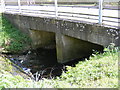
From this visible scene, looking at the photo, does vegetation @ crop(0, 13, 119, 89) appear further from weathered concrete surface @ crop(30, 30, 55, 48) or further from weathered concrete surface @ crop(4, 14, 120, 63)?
weathered concrete surface @ crop(30, 30, 55, 48)

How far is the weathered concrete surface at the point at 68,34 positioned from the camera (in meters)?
6.07

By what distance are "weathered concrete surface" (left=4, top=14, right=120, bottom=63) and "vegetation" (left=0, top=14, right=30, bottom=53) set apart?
0.38 m

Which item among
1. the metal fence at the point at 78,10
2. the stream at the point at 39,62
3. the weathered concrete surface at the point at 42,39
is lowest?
the stream at the point at 39,62

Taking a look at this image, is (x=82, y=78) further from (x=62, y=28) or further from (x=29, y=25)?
(x=29, y=25)

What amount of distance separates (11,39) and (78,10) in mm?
4454

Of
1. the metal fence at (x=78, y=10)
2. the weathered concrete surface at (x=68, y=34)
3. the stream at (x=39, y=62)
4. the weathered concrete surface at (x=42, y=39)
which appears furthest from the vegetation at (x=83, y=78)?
the weathered concrete surface at (x=42, y=39)

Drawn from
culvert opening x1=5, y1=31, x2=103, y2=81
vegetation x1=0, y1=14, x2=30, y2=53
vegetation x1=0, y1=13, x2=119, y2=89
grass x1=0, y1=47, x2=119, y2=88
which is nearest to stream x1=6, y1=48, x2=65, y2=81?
culvert opening x1=5, y1=31, x2=103, y2=81

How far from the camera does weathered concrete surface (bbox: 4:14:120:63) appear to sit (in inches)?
239

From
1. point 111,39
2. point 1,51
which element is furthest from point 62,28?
point 1,51

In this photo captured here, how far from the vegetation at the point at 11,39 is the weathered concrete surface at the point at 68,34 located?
38 cm

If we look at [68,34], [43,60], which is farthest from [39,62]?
[68,34]

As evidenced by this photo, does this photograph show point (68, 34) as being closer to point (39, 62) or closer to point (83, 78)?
point (39, 62)

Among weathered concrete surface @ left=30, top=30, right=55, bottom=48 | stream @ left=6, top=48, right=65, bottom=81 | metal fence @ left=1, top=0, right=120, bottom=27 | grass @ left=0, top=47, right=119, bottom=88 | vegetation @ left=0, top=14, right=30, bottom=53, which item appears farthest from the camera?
weathered concrete surface @ left=30, top=30, right=55, bottom=48

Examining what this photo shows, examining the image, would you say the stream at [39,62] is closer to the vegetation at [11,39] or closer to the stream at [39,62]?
the stream at [39,62]
